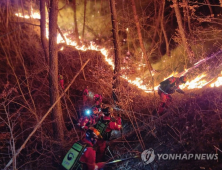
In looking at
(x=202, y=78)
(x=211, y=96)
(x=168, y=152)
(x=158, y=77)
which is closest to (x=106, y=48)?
(x=158, y=77)

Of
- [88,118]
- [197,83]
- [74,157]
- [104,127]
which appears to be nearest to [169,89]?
[197,83]

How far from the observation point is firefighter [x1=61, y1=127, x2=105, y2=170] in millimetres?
4286

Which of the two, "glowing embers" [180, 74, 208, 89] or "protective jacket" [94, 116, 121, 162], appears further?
"glowing embers" [180, 74, 208, 89]

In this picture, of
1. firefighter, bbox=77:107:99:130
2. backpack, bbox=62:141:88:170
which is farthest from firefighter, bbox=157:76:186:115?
backpack, bbox=62:141:88:170

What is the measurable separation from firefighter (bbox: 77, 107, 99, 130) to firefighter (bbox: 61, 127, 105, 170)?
223cm

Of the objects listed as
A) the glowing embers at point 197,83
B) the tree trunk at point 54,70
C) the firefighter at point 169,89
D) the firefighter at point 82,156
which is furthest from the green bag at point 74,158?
the glowing embers at point 197,83

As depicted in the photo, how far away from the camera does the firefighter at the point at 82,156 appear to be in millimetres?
4286

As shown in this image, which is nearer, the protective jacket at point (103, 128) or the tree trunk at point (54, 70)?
the protective jacket at point (103, 128)

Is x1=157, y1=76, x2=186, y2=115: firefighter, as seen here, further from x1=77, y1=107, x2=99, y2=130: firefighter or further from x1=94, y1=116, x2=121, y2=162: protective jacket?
x1=77, y1=107, x2=99, y2=130: firefighter

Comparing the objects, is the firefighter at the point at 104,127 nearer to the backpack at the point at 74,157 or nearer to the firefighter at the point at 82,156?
the firefighter at the point at 82,156

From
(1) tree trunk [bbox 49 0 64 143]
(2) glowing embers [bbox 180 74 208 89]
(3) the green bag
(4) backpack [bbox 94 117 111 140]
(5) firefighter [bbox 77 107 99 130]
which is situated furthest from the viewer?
(2) glowing embers [bbox 180 74 208 89]

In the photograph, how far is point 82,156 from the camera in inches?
177

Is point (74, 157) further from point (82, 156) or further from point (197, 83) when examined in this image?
point (197, 83)

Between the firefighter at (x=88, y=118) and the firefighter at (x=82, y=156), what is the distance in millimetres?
2230
